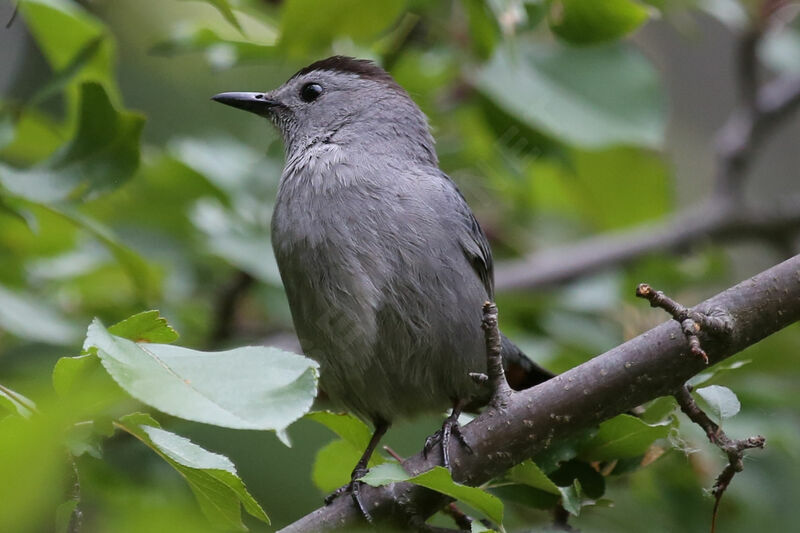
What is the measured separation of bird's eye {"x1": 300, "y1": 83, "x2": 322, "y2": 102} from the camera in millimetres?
4434

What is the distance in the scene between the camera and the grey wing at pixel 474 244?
3669 mm

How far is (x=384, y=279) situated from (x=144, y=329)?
1380 mm

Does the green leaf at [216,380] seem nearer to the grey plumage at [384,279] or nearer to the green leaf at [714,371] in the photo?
the green leaf at [714,371]

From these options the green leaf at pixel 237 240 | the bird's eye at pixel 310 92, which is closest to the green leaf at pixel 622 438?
the green leaf at pixel 237 240

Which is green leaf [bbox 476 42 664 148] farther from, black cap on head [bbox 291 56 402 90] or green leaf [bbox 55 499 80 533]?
green leaf [bbox 55 499 80 533]

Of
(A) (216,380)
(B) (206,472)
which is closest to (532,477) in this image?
(B) (206,472)

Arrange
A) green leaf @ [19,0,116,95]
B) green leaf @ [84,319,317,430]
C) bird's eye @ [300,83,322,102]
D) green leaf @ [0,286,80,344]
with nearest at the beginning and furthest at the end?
green leaf @ [84,319,317,430]
green leaf @ [0,286,80,344]
green leaf @ [19,0,116,95]
bird's eye @ [300,83,322,102]

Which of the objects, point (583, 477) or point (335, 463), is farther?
point (335, 463)

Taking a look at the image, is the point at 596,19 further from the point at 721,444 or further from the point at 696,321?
the point at 721,444

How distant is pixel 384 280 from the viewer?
134 inches

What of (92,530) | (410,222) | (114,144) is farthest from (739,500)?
(92,530)

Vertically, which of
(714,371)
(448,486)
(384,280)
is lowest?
(384,280)

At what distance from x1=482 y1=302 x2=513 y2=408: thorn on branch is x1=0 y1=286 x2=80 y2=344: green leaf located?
1799mm

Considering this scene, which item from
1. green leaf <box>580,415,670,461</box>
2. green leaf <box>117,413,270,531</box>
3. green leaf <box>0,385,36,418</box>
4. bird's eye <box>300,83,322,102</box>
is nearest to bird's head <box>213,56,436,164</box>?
bird's eye <box>300,83,322,102</box>
